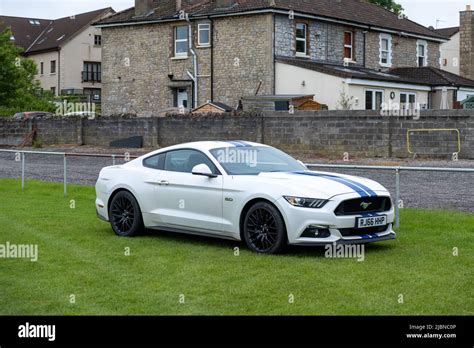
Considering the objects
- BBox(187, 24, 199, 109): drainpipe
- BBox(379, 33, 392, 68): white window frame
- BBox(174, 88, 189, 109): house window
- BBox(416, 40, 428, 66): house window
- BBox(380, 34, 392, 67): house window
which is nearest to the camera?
BBox(187, 24, 199, 109): drainpipe

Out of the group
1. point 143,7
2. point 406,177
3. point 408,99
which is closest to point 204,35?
point 143,7

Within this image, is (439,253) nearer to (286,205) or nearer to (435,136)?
(286,205)

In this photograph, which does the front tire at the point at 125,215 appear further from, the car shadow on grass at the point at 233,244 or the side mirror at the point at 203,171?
the side mirror at the point at 203,171

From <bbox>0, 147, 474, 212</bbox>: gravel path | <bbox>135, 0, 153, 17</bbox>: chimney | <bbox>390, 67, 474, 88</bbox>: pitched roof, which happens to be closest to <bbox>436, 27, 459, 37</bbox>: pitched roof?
<bbox>390, 67, 474, 88</bbox>: pitched roof

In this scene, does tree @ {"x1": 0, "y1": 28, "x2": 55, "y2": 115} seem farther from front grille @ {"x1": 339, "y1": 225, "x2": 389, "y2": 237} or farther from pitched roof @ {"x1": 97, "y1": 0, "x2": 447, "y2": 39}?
front grille @ {"x1": 339, "y1": 225, "x2": 389, "y2": 237}

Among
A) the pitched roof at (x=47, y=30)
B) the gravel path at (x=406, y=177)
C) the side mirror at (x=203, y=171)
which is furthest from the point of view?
the pitched roof at (x=47, y=30)

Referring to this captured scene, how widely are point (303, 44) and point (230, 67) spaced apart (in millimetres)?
4178

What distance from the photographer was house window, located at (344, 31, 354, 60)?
49688mm

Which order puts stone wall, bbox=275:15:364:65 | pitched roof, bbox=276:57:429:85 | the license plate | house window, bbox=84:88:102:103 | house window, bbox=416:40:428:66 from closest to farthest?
the license plate → pitched roof, bbox=276:57:429:85 → stone wall, bbox=275:15:364:65 → house window, bbox=416:40:428:66 → house window, bbox=84:88:102:103

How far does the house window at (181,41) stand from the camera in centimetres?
4828

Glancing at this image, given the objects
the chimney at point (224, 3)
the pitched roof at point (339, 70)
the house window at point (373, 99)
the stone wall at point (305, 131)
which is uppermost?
the chimney at point (224, 3)

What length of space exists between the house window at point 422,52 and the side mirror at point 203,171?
153 feet

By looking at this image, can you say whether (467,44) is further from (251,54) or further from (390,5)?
(251,54)

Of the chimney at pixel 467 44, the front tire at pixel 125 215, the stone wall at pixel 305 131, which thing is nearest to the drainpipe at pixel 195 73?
the stone wall at pixel 305 131
